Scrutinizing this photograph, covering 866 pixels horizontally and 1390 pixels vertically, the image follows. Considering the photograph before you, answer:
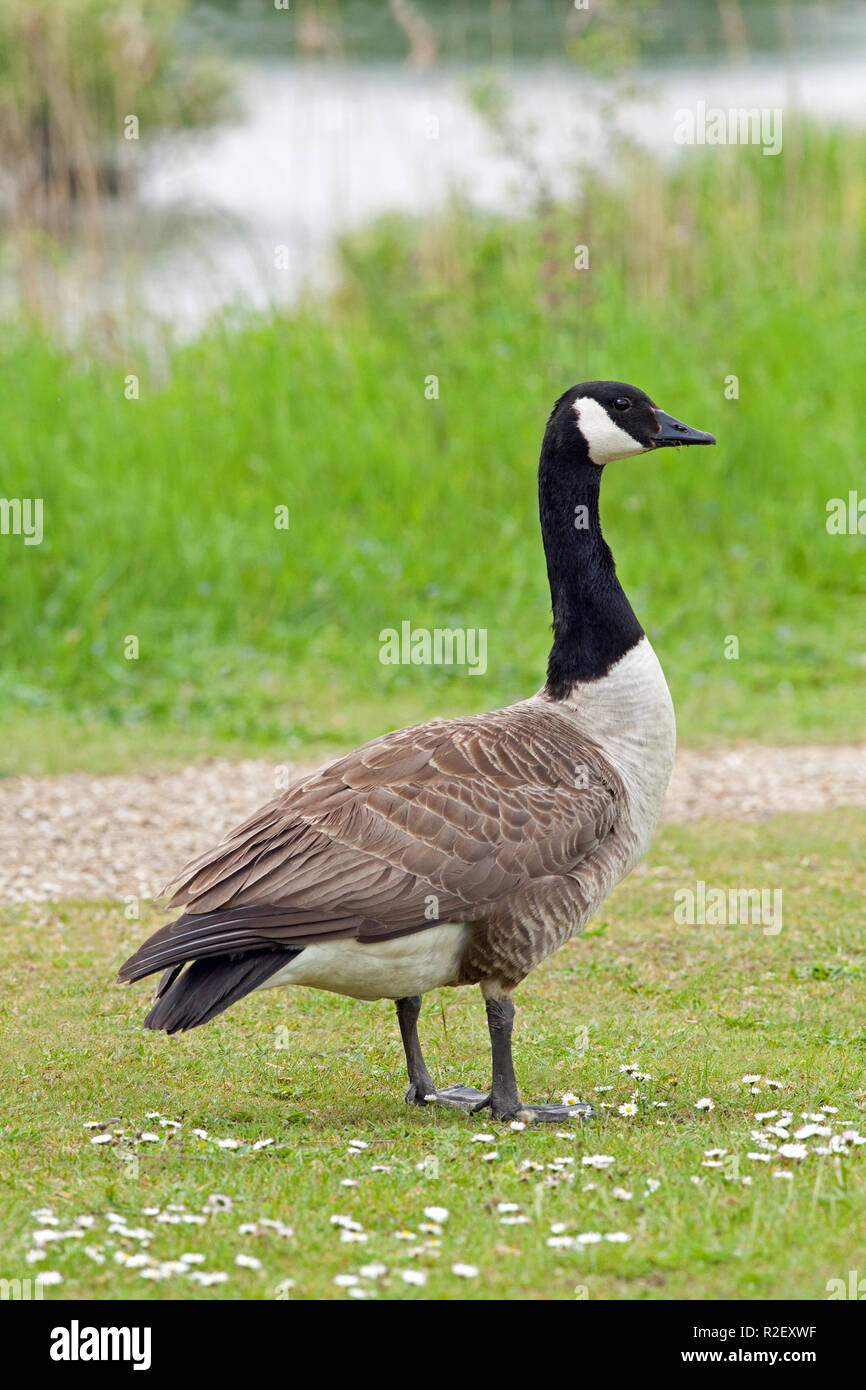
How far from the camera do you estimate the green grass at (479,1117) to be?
4562 mm

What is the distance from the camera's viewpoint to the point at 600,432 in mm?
6746

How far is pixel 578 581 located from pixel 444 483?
27.9ft

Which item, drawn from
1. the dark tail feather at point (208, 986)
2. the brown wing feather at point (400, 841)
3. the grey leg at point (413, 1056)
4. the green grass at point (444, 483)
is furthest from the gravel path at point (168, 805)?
the dark tail feather at point (208, 986)

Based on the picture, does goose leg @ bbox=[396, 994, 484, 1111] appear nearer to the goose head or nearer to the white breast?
the white breast

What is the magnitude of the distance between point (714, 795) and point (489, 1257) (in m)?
6.44

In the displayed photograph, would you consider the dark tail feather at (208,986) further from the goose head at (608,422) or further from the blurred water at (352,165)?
the blurred water at (352,165)

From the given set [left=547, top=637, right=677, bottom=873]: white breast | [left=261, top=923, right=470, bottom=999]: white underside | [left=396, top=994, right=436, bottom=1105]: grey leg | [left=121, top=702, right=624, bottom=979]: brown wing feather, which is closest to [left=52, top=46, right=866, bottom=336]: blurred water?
[left=547, top=637, right=677, bottom=873]: white breast

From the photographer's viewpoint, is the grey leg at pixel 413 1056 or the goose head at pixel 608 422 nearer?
the grey leg at pixel 413 1056

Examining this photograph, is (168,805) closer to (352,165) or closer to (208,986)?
(208,986)

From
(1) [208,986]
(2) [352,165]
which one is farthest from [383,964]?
(2) [352,165]

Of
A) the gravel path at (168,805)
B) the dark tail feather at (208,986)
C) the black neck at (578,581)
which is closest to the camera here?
the dark tail feather at (208,986)

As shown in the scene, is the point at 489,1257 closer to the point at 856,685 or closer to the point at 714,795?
the point at 714,795

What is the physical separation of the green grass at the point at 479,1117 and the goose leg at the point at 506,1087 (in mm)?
132

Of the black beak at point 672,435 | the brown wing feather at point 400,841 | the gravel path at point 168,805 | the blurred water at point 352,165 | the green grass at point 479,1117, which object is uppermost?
the blurred water at point 352,165
